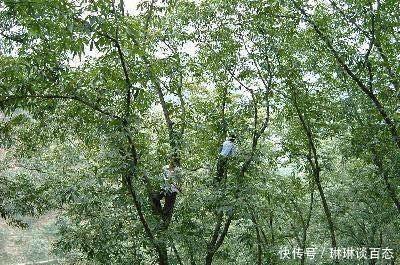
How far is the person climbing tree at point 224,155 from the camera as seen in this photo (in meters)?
7.53

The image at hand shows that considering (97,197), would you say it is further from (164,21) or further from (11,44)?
(164,21)

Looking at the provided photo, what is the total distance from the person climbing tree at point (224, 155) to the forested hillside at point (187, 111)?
4cm

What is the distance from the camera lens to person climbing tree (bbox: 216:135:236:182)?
7.53 m

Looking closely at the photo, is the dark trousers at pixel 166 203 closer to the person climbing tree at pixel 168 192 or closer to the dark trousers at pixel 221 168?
the person climbing tree at pixel 168 192

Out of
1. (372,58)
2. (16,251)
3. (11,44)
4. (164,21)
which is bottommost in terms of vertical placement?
(16,251)

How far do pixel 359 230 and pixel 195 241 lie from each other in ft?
36.4

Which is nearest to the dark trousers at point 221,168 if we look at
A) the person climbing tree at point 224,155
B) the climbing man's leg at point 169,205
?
the person climbing tree at point 224,155

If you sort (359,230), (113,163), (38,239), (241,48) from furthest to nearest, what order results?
(38,239)
(359,230)
(241,48)
(113,163)

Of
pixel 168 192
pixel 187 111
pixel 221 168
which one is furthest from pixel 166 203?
pixel 187 111

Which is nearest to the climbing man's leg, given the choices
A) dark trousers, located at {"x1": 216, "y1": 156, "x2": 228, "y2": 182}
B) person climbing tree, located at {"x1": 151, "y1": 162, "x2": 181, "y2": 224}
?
person climbing tree, located at {"x1": 151, "y1": 162, "x2": 181, "y2": 224}

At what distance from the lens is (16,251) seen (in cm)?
3938

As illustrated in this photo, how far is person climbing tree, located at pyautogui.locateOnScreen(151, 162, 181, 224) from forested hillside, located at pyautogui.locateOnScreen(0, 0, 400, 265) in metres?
0.03

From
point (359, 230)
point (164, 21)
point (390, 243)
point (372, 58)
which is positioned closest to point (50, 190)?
point (164, 21)

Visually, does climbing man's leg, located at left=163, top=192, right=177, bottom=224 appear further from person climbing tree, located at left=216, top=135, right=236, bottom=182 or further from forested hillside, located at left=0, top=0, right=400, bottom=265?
person climbing tree, located at left=216, top=135, right=236, bottom=182
